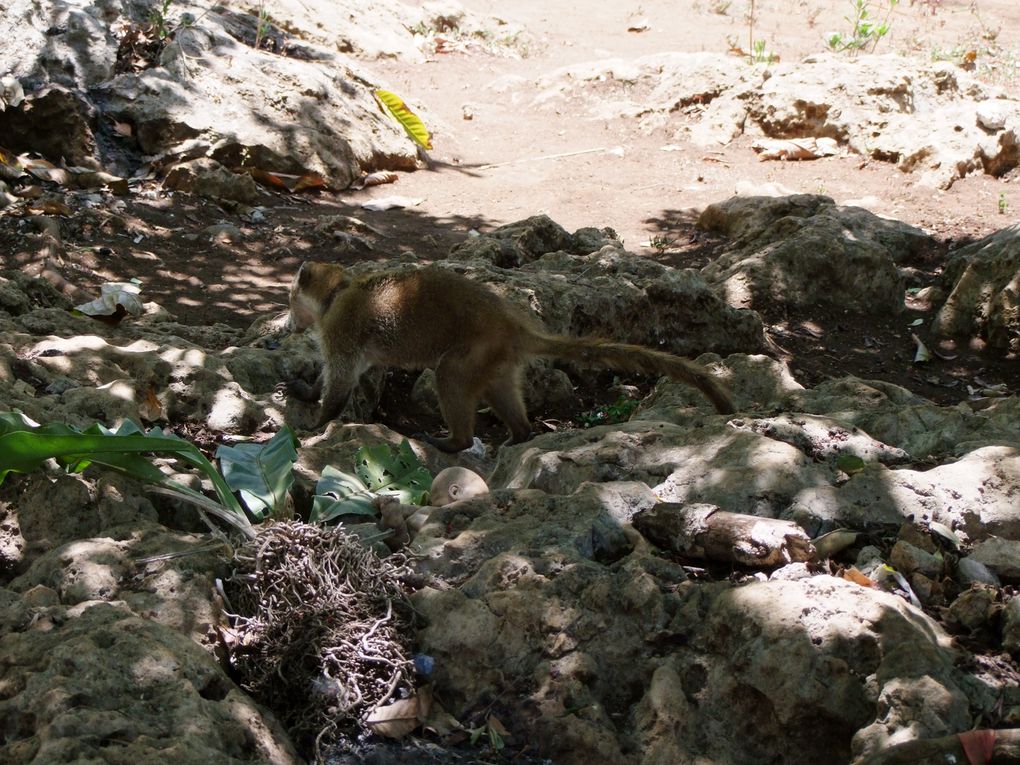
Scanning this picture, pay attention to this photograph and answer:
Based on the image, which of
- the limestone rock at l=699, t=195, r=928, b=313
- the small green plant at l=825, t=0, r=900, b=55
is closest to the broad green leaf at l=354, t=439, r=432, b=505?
the limestone rock at l=699, t=195, r=928, b=313

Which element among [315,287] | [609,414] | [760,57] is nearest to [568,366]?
[609,414]

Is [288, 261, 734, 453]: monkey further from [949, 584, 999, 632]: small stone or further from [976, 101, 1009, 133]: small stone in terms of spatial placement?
[976, 101, 1009, 133]: small stone

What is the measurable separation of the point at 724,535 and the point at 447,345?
2.65 metres

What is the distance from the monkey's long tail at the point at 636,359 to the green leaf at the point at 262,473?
1.84 meters

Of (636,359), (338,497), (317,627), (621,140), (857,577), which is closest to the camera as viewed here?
(317,627)

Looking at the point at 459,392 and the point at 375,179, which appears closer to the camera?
the point at 459,392

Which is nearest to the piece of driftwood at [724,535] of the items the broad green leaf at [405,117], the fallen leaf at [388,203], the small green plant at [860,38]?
the fallen leaf at [388,203]

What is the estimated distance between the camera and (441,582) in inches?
132

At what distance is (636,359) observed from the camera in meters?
5.32

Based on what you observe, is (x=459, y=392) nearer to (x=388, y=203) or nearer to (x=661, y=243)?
(x=661, y=243)

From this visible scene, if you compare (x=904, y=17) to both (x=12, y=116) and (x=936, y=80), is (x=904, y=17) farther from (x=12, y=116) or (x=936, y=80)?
(x=12, y=116)

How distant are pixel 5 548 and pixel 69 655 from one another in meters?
0.98

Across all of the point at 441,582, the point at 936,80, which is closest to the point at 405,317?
the point at 441,582

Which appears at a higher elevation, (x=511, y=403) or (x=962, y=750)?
(x=962, y=750)
